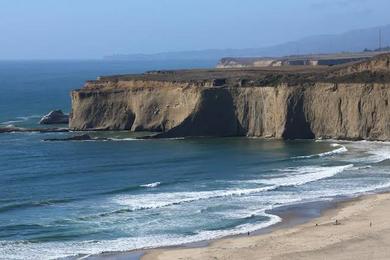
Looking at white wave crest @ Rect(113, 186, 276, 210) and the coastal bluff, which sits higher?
the coastal bluff

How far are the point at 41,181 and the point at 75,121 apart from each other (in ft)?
105

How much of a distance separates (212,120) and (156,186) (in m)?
26.4

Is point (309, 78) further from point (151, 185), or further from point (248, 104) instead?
point (151, 185)

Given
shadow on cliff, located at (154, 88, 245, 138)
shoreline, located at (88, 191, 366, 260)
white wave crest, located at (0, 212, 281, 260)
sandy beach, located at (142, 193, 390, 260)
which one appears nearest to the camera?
sandy beach, located at (142, 193, 390, 260)

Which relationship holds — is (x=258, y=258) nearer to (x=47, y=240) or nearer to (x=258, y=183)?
(x=47, y=240)

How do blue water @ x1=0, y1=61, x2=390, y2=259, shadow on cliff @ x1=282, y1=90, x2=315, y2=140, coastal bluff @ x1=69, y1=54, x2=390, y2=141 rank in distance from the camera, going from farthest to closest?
shadow on cliff @ x1=282, y1=90, x2=315, y2=140, coastal bluff @ x1=69, y1=54, x2=390, y2=141, blue water @ x1=0, y1=61, x2=390, y2=259

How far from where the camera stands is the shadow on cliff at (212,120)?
7488 cm

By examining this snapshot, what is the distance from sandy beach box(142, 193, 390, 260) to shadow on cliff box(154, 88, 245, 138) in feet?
106

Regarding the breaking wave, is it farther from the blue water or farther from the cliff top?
the cliff top

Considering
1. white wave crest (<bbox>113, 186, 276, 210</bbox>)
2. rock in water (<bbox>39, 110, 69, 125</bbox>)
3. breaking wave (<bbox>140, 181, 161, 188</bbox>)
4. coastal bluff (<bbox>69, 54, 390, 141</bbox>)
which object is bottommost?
white wave crest (<bbox>113, 186, 276, 210</bbox>)

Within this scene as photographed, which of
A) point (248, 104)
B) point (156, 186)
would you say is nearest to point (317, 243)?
point (156, 186)

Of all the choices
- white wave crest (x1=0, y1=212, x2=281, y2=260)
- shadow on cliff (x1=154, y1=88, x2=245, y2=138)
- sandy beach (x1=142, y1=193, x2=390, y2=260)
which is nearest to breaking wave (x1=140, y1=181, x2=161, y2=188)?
white wave crest (x1=0, y1=212, x2=281, y2=260)

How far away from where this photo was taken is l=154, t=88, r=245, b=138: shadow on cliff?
7488 centimetres

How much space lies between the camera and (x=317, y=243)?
36375 millimetres
